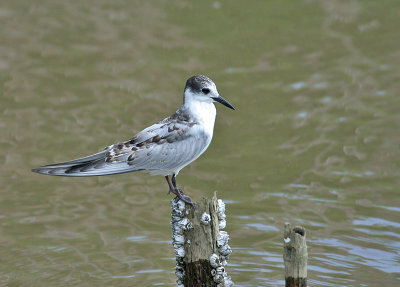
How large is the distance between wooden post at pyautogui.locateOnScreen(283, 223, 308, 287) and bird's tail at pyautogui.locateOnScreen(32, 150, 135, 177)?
1.64 meters

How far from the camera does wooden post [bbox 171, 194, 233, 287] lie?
6.99 metres

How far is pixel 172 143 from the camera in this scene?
7387mm

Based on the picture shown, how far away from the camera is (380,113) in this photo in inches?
509

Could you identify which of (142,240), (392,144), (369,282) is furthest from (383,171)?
(142,240)

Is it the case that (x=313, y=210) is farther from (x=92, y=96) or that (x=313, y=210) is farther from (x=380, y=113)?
(x=92, y=96)

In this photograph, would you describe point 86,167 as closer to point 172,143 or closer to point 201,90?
point 172,143

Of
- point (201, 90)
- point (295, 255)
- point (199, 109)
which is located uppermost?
point (201, 90)

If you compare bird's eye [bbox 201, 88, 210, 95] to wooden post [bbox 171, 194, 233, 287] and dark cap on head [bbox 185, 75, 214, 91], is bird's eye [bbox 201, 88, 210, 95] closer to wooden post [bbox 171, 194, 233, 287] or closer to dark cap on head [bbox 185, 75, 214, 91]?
dark cap on head [bbox 185, 75, 214, 91]

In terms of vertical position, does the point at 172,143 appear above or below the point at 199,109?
below

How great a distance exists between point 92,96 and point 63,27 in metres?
2.93

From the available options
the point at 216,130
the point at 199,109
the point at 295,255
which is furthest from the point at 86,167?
the point at 216,130

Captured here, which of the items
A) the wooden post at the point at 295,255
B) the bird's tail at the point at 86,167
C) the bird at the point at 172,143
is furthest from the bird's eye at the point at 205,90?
the wooden post at the point at 295,255

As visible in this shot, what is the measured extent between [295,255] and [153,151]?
168 centimetres

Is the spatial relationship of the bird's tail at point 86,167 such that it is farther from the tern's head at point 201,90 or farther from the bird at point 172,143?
the tern's head at point 201,90
